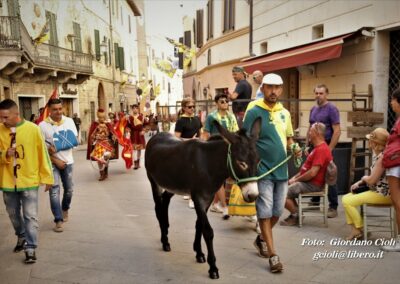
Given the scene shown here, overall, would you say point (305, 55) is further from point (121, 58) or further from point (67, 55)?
point (121, 58)

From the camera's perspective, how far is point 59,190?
5492 mm

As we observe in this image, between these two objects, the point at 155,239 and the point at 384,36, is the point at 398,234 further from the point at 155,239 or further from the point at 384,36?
the point at 384,36

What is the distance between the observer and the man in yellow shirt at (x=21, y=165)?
436 cm

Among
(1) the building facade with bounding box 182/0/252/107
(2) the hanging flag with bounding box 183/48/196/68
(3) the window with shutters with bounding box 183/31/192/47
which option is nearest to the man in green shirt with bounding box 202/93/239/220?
(1) the building facade with bounding box 182/0/252/107

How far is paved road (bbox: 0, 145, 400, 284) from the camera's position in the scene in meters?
3.87

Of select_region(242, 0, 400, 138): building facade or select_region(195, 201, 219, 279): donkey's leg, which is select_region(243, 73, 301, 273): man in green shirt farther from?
select_region(242, 0, 400, 138): building facade

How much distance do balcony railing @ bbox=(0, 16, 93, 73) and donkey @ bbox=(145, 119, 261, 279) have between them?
12613mm

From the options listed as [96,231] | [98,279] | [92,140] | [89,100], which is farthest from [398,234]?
[89,100]

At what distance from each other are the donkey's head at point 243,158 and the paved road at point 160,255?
0.93 metres

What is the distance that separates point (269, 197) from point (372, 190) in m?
1.47

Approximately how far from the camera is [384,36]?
8148mm

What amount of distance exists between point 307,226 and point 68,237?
319 cm

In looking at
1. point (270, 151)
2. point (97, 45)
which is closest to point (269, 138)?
point (270, 151)

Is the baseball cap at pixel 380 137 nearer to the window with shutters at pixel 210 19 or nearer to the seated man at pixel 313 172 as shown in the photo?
the seated man at pixel 313 172
